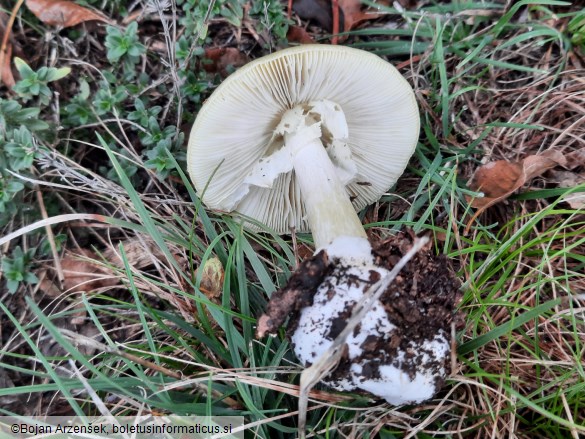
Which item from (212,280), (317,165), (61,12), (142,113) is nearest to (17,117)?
(142,113)

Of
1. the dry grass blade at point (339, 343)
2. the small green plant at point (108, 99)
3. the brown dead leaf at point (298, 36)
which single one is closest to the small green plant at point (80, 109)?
the small green plant at point (108, 99)

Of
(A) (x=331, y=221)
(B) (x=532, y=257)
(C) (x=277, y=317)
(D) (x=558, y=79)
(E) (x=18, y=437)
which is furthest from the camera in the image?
(D) (x=558, y=79)

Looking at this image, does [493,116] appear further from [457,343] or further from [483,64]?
[457,343]

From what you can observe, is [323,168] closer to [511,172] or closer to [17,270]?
[511,172]

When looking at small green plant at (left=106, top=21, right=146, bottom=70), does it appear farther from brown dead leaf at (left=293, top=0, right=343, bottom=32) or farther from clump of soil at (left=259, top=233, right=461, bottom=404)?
clump of soil at (left=259, top=233, right=461, bottom=404)

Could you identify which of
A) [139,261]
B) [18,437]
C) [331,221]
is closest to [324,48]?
[331,221]
